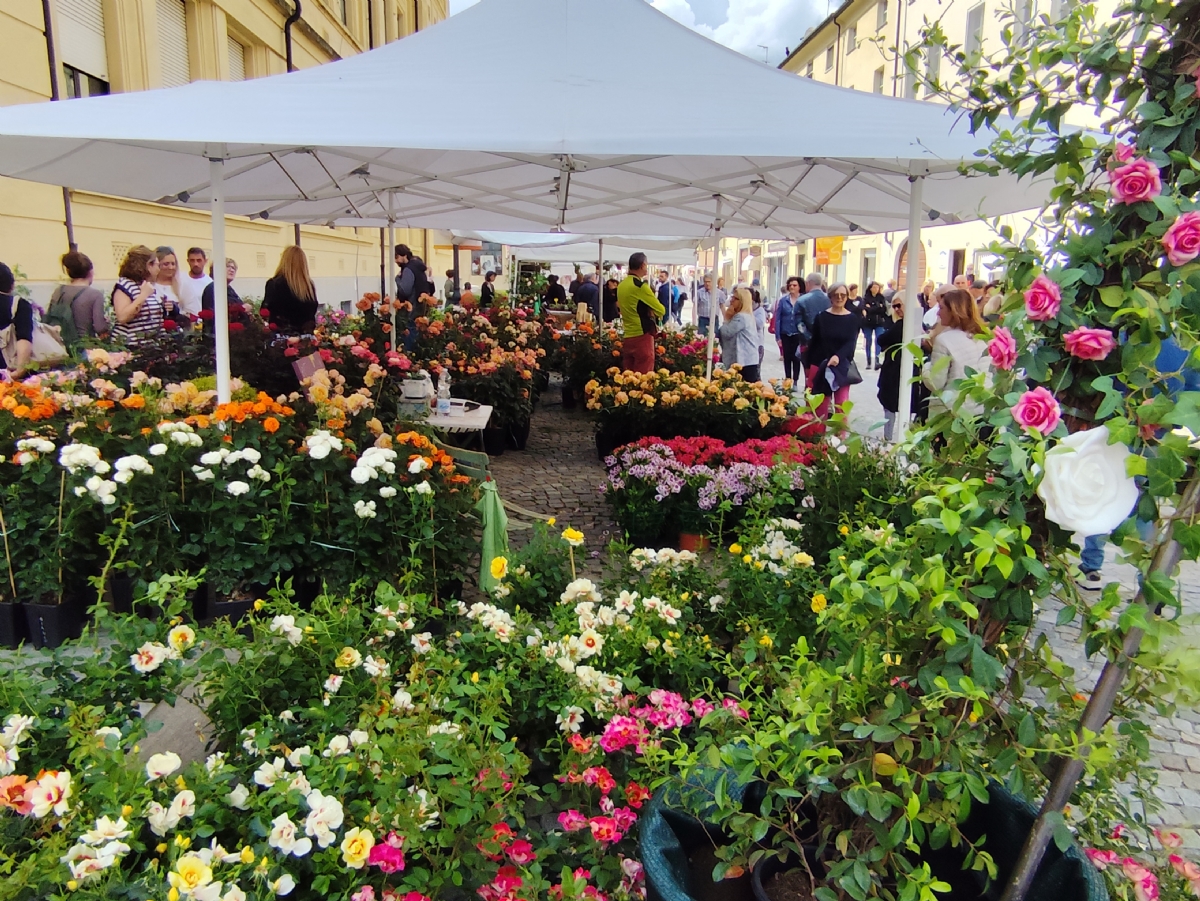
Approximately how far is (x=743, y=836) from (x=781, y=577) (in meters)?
1.38

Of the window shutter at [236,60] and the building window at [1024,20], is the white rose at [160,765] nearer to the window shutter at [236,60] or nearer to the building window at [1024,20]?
the building window at [1024,20]

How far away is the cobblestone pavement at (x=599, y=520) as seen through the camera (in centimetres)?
288

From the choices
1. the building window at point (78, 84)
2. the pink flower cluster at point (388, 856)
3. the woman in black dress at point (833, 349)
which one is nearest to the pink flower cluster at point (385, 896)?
the pink flower cluster at point (388, 856)

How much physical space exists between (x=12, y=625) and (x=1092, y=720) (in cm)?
363

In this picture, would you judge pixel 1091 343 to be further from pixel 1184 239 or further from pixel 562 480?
pixel 562 480

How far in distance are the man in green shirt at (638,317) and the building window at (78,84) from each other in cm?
583

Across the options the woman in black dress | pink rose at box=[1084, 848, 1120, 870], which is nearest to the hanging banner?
the woman in black dress

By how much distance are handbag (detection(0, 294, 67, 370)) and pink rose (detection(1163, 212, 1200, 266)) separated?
21.7 ft

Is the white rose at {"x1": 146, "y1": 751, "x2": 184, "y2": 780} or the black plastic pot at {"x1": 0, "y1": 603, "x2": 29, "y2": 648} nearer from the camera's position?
the white rose at {"x1": 146, "y1": 751, "x2": 184, "y2": 780}

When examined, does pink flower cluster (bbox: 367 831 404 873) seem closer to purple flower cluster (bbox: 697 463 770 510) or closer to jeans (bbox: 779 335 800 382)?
purple flower cluster (bbox: 697 463 770 510)

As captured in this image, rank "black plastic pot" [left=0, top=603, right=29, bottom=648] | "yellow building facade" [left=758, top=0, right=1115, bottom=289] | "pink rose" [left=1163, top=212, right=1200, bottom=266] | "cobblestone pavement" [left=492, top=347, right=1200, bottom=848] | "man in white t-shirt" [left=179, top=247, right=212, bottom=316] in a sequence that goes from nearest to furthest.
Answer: "pink rose" [left=1163, top=212, right=1200, bottom=266]
"cobblestone pavement" [left=492, top=347, right=1200, bottom=848]
"black plastic pot" [left=0, top=603, right=29, bottom=648]
"man in white t-shirt" [left=179, top=247, right=212, bottom=316]
"yellow building facade" [left=758, top=0, right=1115, bottom=289]

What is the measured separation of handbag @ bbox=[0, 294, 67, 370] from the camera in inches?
241

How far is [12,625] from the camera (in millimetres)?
3242

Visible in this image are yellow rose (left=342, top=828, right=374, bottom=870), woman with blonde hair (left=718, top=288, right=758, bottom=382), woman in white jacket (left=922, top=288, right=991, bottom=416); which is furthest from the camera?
woman with blonde hair (left=718, top=288, right=758, bottom=382)
